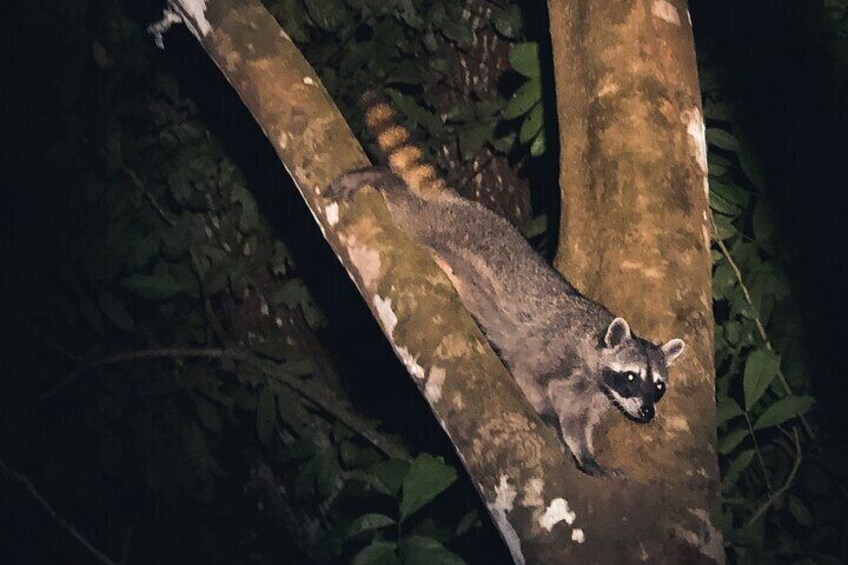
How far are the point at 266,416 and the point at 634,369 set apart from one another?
1.71m

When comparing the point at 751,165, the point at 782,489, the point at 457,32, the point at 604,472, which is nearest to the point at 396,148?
the point at 457,32

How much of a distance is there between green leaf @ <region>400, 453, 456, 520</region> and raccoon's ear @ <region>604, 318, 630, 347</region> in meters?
0.69

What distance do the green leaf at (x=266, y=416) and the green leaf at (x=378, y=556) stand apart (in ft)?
4.32

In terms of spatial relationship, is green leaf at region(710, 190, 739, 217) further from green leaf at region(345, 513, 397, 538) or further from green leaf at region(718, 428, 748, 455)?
green leaf at region(345, 513, 397, 538)

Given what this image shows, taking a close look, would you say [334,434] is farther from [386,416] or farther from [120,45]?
[120,45]

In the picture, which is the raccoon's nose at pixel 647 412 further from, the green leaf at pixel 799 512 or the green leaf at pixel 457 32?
the green leaf at pixel 457 32

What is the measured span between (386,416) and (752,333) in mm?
1951

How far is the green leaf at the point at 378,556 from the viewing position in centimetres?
274

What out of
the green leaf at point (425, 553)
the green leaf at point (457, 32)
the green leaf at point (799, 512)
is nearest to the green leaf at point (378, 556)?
the green leaf at point (425, 553)

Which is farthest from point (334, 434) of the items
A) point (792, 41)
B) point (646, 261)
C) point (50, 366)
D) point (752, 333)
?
point (792, 41)

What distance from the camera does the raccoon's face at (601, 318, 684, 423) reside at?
260 centimetres

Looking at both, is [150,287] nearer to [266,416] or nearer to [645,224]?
[266,416]

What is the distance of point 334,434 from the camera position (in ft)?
14.8

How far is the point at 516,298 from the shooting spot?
147 inches
